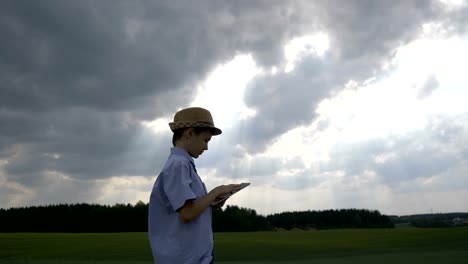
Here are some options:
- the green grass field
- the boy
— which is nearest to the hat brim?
the boy

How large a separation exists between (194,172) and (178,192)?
0.28 m

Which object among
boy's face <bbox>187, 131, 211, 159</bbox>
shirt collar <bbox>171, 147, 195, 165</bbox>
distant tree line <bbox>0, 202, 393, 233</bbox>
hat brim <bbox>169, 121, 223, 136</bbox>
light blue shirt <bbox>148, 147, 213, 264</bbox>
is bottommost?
light blue shirt <bbox>148, 147, 213, 264</bbox>

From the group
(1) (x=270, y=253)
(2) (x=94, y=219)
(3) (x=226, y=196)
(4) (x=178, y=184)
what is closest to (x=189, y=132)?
(4) (x=178, y=184)

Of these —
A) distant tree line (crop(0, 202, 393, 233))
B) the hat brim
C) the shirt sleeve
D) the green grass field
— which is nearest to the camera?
the shirt sleeve

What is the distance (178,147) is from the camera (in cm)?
342

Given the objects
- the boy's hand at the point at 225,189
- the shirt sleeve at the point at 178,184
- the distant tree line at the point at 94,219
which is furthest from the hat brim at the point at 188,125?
the distant tree line at the point at 94,219

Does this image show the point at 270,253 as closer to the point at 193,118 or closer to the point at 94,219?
the point at 193,118

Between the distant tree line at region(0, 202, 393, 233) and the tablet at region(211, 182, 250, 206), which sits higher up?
the distant tree line at region(0, 202, 393, 233)

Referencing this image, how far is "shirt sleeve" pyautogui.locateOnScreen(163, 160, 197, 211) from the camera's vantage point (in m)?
3.09

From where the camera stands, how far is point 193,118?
3.34m

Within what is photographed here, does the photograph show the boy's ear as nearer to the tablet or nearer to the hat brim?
the hat brim

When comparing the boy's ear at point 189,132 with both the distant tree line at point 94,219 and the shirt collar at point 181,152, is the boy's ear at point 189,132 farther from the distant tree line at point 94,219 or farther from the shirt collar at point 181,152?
the distant tree line at point 94,219

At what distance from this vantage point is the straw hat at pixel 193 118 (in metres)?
3.34

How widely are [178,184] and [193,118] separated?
18.6 inches
